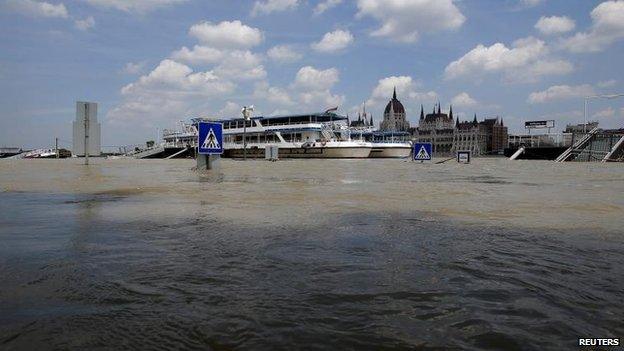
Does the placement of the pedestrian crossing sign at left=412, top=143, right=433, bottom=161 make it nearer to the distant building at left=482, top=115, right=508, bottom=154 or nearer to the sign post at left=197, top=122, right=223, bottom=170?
the sign post at left=197, top=122, right=223, bottom=170

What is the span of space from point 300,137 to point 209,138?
49075mm

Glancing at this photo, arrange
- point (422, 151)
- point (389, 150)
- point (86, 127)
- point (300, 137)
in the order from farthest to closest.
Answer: point (300, 137) < point (389, 150) < point (422, 151) < point (86, 127)

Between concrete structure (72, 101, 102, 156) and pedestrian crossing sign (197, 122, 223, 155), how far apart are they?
216 inches

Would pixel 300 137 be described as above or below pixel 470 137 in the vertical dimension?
below

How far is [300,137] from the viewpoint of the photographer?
67.0 m

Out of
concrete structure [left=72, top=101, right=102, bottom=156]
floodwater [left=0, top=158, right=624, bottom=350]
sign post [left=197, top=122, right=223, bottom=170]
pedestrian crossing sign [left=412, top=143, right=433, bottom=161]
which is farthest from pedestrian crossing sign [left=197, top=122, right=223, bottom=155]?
pedestrian crossing sign [left=412, top=143, right=433, bottom=161]

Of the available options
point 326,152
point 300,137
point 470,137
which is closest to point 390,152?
point 326,152

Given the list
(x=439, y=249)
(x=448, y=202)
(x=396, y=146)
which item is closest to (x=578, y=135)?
(x=396, y=146)

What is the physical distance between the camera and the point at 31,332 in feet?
7.68

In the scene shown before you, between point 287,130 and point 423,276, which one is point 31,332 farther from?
A: point 287,130

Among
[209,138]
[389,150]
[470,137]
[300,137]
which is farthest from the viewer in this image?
[470,137]

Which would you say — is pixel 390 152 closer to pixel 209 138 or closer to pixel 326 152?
pixel 326 152

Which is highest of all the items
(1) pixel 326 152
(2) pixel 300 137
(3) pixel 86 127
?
(2) pixel 300 137

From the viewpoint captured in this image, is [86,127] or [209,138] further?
[86,127]
